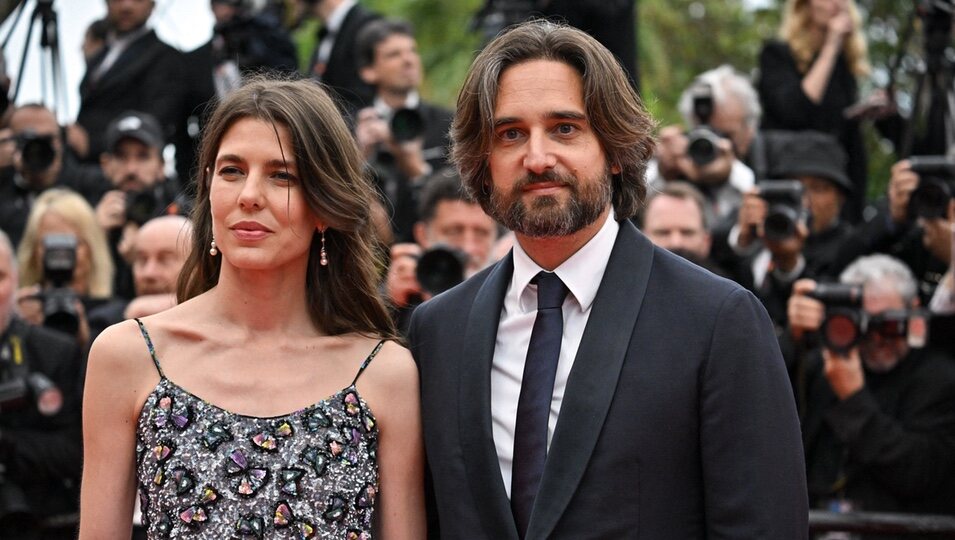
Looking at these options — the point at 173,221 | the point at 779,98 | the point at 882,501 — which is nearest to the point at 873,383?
the point at 882,501

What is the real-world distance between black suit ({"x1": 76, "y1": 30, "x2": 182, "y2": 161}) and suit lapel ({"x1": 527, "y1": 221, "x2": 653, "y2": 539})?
4761 mm

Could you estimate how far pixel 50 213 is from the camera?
6.94 meters

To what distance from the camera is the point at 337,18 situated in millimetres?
7824

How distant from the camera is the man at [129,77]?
776 cm

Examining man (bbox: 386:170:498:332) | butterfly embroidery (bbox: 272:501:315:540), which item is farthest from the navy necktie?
man (bbox: 386:170:498:332)

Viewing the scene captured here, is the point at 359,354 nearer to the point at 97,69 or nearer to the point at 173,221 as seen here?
the point at 173,221

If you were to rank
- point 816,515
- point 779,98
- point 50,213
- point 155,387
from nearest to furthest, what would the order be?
point 155,387 → point 816,515 → point 50,213 → point 779,98

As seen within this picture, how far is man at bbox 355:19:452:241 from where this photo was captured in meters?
6.80

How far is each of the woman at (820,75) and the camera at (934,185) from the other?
1481mm

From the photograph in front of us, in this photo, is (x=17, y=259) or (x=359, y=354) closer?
A: (x=359, y=354)

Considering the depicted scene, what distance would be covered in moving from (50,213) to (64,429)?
117cm

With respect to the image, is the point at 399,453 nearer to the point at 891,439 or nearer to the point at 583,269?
the point at 583,269

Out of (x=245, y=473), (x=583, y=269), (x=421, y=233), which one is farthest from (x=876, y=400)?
(x=245, y=473)

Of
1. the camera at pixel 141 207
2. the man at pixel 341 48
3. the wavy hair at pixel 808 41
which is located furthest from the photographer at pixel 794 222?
the camera at pixel 141 207
